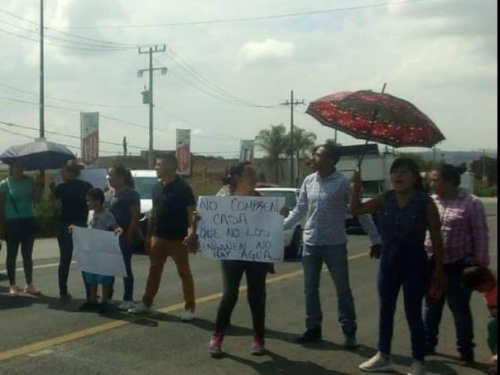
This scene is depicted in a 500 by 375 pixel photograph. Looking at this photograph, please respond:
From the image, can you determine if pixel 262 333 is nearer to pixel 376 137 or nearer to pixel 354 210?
pixel 354 210

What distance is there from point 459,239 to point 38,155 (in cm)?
764

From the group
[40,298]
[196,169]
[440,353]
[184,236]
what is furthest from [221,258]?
[196,169]

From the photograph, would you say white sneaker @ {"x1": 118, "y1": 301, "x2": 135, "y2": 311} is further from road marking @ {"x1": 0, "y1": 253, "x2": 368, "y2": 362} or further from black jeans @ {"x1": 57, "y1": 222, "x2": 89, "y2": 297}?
black jeans @ {"x1": 57, "y1": 222, "x2": 89, "y2": 297}

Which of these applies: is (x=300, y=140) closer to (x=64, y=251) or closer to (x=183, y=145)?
(x=183, y=145)

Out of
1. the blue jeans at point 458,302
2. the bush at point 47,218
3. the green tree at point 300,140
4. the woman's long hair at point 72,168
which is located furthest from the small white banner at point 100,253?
the green tree at point 300,140

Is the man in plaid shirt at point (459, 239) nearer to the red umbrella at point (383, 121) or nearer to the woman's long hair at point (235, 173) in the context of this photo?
the red umbrella at point (383, 121)

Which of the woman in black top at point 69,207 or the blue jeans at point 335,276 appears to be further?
the woman in black top at point 69,207

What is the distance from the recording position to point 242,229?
8281 mm

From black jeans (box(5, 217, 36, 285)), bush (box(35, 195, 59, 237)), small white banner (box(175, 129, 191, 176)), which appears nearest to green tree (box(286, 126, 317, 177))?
small white banner (box(175, 129, 191, 176))

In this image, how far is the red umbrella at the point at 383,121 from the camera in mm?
7559

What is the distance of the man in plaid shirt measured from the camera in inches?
293

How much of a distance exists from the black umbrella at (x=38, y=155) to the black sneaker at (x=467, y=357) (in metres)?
6.57

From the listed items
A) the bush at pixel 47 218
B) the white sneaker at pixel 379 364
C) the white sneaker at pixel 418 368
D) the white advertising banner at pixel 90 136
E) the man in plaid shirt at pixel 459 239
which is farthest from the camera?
the white advertising banner at pixel 90 136

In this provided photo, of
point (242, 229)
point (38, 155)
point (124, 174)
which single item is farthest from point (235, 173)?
point (38, 155)
